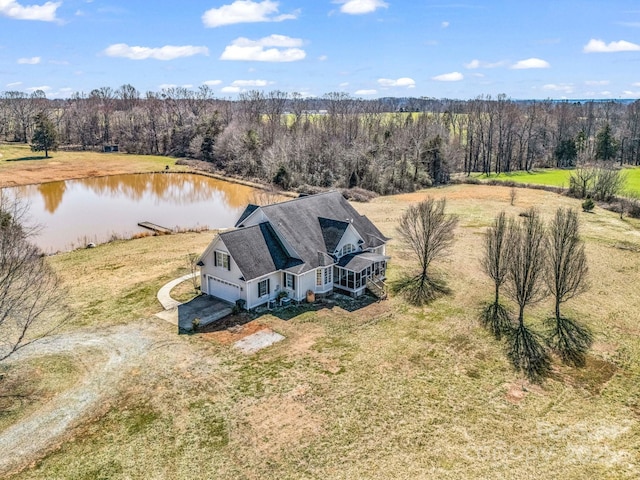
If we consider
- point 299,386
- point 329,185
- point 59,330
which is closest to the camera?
point 299,386

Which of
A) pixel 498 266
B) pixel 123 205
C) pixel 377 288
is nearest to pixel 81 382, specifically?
pixel 377 288

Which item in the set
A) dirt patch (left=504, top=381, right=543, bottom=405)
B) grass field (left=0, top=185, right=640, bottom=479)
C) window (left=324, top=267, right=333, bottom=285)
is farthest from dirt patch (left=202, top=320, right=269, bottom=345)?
dirt patch (left=504, top=381, right=543, bottom=405)

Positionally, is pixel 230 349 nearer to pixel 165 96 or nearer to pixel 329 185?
pixel 329 185

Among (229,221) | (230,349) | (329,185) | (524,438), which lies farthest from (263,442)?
(329,185)

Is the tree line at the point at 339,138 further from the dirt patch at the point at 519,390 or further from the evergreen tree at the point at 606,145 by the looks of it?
the dirt patch at the point at 519,390

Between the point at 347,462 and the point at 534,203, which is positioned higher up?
the point at 534,203
